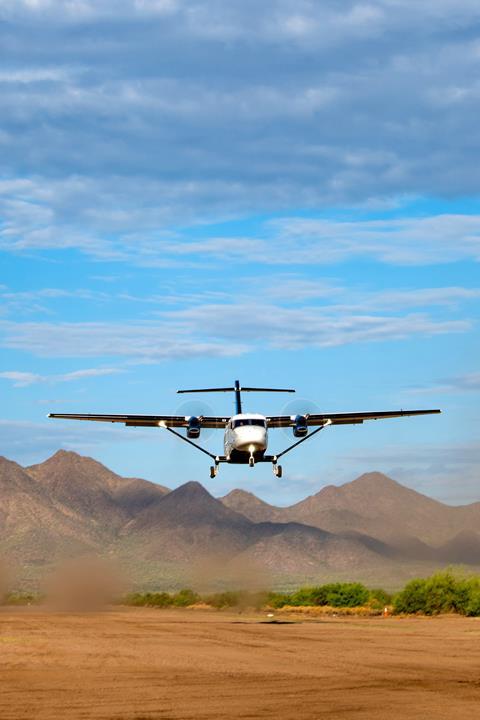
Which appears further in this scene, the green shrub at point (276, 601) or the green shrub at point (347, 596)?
the green shrub at point (276, 601)

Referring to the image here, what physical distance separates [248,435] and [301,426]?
6928 mm

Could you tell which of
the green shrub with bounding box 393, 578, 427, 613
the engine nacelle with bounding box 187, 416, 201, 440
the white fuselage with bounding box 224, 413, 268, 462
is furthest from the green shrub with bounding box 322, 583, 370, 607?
the white fuselage with bounding box 224, 413, 268, 462

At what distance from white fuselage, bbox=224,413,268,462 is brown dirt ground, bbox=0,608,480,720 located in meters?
7.19

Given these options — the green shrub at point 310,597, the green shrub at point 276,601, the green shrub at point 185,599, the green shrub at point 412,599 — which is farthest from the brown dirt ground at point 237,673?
the green shrub at point 185,599

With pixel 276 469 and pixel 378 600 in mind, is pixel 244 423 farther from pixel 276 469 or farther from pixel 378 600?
pixel 378 600

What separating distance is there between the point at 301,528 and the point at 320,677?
16748 cm

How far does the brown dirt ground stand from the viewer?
20.6m

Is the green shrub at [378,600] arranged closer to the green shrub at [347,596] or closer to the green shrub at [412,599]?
the green shrub at [347,596]

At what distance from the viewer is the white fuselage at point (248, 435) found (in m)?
44.6

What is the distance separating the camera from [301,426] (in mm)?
51031

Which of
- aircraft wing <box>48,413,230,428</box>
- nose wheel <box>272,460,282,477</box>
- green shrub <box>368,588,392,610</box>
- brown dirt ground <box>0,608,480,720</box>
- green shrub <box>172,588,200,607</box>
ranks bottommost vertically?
green shrub <box>172,588,200,607</box>

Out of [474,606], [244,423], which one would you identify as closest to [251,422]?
[244,423]

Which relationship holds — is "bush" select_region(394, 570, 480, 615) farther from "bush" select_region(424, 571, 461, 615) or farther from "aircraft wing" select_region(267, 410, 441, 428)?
"aircraft wing" select_region(267, 410, 441, 428)

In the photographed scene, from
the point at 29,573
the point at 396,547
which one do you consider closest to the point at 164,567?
the point at 29,573
